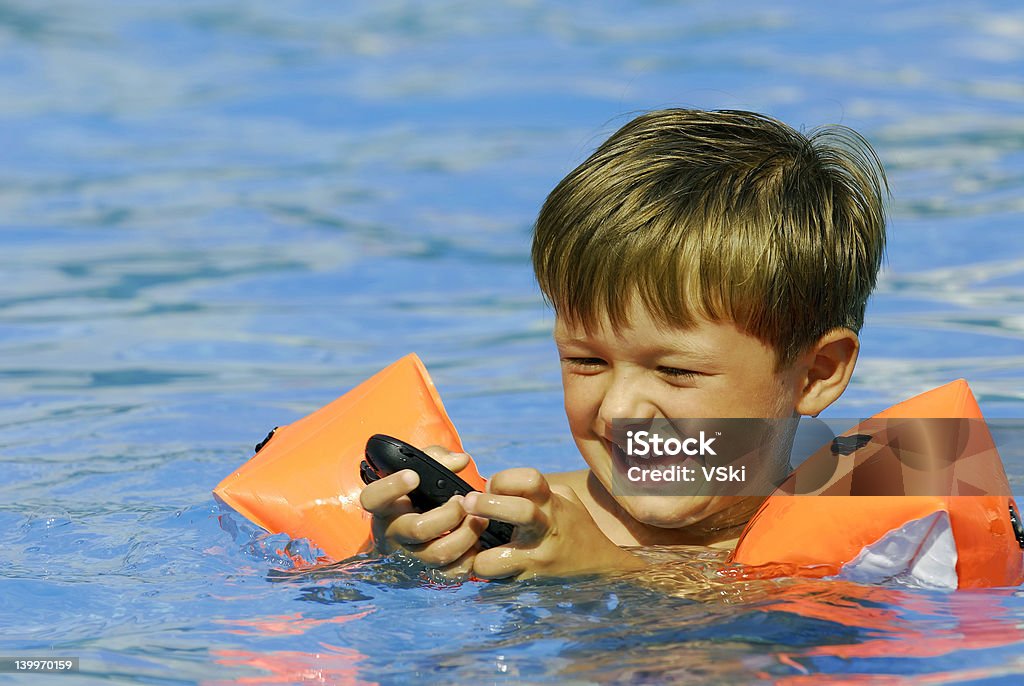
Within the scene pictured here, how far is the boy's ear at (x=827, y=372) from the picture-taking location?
288 cm

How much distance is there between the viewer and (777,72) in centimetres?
956

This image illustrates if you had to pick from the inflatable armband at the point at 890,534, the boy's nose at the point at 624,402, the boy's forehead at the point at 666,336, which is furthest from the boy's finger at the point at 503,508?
the inflatable armband at the point at 890,534

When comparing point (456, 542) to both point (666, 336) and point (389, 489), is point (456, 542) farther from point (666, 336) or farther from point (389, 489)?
point (666, 336)

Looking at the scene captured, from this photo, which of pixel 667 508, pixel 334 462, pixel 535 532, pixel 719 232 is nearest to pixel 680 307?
pixel 719 232

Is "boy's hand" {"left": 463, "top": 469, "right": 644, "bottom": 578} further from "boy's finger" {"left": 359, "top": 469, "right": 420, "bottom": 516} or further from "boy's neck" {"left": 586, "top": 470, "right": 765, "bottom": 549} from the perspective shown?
"boy's neck" {"left": 586, "top": 470, "right": 765, "bottom": 549}

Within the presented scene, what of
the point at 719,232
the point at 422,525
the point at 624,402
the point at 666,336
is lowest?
the point at 422,525

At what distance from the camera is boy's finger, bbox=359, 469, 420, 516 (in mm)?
2547

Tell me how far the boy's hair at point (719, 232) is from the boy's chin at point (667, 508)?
354 millimetres

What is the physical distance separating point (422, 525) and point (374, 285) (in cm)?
405

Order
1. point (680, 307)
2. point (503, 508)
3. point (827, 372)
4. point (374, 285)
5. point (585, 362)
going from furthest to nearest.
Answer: point (374, 285) < point (827, 372) < point (585, 362) < point (680, 307) < point (503, 508)

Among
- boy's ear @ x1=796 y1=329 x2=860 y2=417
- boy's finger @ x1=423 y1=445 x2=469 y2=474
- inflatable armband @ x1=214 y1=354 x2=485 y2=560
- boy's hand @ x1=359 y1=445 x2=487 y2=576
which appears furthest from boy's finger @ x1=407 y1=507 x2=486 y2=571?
boy's ear @ x1=796 y1=329 x2=860 y2=417

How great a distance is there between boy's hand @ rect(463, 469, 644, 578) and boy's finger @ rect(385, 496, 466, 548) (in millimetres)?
73

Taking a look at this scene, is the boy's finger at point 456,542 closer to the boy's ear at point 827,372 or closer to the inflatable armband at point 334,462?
the inflatable armband at point 334,462

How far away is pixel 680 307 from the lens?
2666 millimetres
